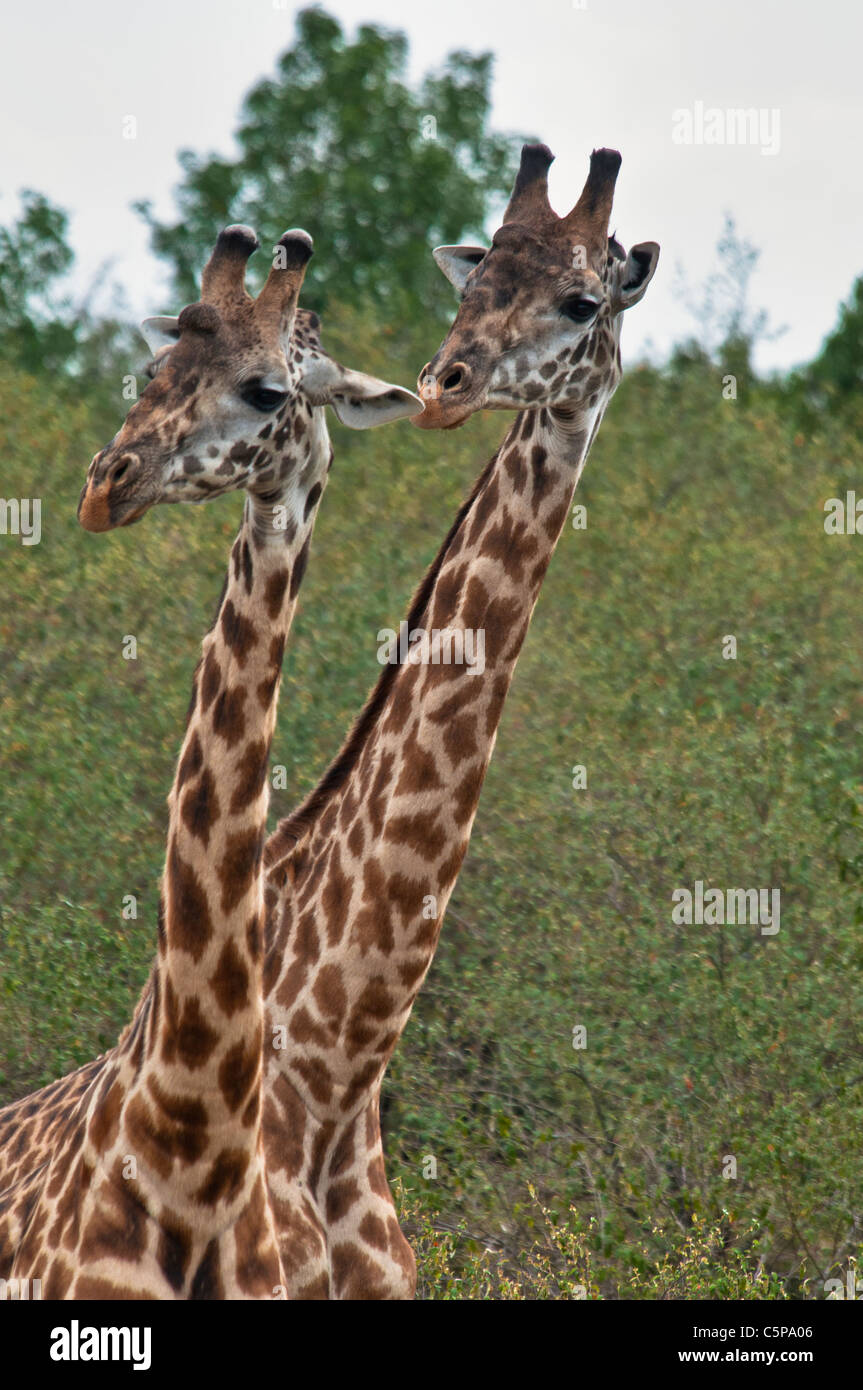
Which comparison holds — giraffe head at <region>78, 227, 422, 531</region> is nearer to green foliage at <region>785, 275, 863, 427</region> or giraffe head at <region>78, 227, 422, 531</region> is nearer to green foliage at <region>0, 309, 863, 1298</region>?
→ green foliage at <region>0, 309, 863, 1298</region>

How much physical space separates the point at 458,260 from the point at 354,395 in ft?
6.39

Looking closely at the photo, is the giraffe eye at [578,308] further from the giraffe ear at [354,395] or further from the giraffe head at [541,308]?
the giraffe ear at [354,395]

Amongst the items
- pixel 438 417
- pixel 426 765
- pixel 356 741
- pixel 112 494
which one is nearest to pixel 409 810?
pixel 426 765

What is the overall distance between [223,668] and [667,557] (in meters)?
9.18

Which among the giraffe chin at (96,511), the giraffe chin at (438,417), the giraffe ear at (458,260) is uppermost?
the giraffe ear at (458,260)

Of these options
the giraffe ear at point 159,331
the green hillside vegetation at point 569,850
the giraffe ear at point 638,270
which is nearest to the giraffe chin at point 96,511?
the giraffe ear at point 159,331

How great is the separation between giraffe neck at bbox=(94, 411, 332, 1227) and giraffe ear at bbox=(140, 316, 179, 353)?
73 cm

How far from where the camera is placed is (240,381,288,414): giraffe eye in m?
3.90

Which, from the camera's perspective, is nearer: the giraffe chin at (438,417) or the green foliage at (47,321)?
the giraffe chin at (438,417)

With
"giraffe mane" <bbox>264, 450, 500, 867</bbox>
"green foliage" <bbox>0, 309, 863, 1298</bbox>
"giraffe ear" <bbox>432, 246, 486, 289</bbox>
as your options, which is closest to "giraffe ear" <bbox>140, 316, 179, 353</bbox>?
"giraffe mane" <bbox>264, 450, 500, 867</bbox>

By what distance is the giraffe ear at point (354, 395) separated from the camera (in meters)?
4.13
